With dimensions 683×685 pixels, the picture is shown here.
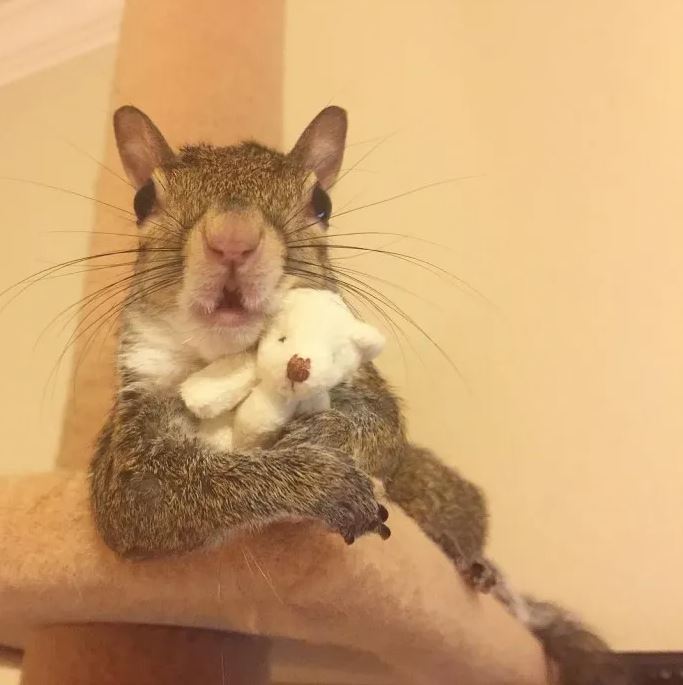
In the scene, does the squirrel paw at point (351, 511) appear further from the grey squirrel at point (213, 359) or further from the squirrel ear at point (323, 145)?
the squirrel ear at point (323, 145)

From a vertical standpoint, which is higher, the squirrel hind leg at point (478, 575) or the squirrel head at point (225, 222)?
the squirrel head at point (225, 222)

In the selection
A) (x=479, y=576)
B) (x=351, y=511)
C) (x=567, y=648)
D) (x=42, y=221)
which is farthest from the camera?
(x=42, y=221)

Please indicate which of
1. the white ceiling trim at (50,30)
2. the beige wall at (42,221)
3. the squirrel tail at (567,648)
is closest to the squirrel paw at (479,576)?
the squirrel tail at (567,648)

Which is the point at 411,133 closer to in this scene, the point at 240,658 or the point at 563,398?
the point at 563,398

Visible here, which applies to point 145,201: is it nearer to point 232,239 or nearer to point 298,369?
point 232,239

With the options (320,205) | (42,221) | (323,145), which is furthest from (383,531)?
(42,221)
